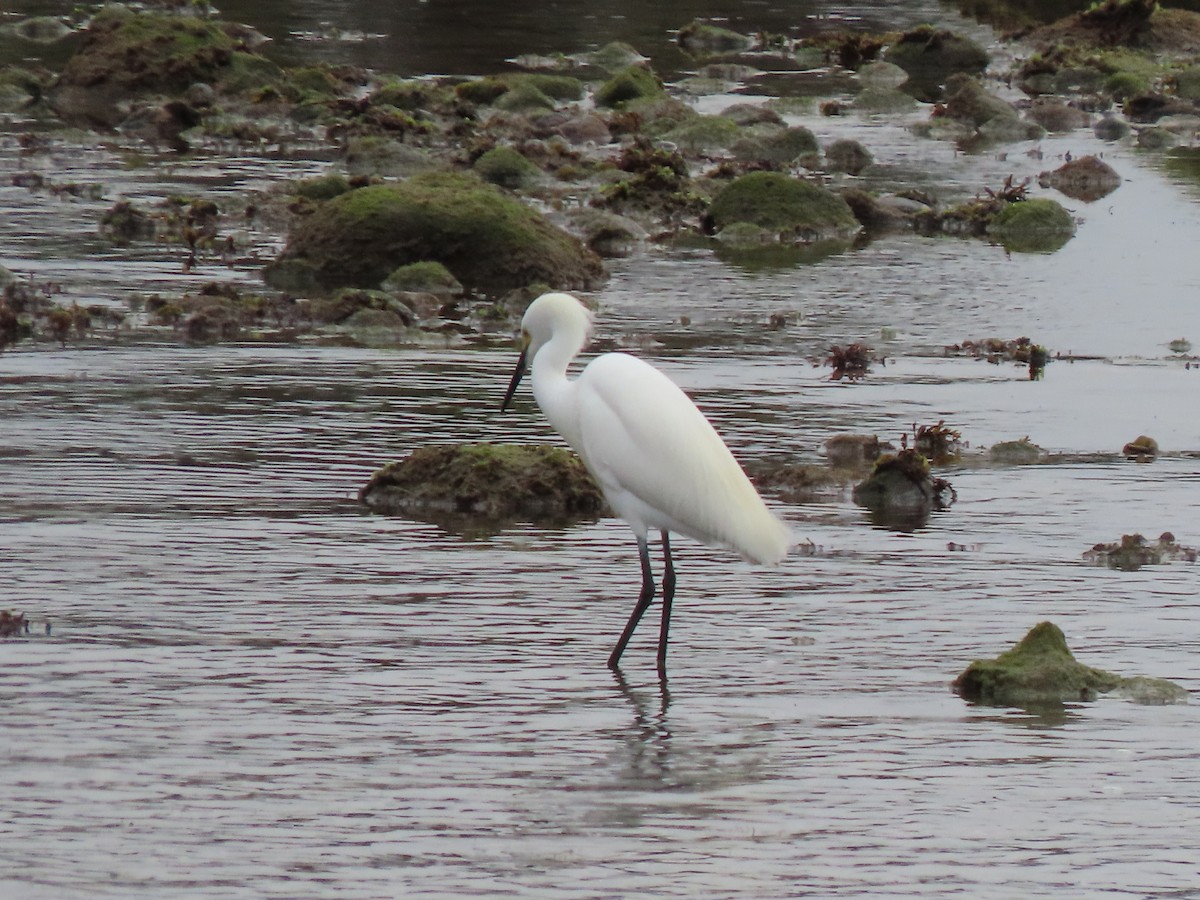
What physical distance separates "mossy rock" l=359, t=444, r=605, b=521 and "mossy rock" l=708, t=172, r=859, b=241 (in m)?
12.4

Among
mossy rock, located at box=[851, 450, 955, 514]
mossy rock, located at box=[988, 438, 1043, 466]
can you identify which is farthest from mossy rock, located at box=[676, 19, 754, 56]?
mossy rock, located at box=[851, 450, 955, 514]

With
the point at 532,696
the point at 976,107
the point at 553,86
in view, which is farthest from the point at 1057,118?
the point at 532,696

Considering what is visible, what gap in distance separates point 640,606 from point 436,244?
36.2 feet

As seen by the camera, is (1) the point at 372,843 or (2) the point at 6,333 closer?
(1) the point at 372,843

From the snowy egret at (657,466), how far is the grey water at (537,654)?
44cm

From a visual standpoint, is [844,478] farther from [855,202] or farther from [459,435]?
[855,202]

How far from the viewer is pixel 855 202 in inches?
987

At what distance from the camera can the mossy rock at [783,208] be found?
23.8 metres

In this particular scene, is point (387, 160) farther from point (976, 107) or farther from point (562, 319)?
point (562, 319)

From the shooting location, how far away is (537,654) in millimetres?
8969

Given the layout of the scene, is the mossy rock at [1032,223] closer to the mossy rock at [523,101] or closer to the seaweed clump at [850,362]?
the seaweed clump at [850,362]

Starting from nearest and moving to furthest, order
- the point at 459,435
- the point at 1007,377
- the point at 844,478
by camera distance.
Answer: the point at 844,478 → the point at 459,435 → the point at 1007,377

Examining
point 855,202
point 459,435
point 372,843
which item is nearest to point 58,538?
point 459,435

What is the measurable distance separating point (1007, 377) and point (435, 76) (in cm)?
2389
